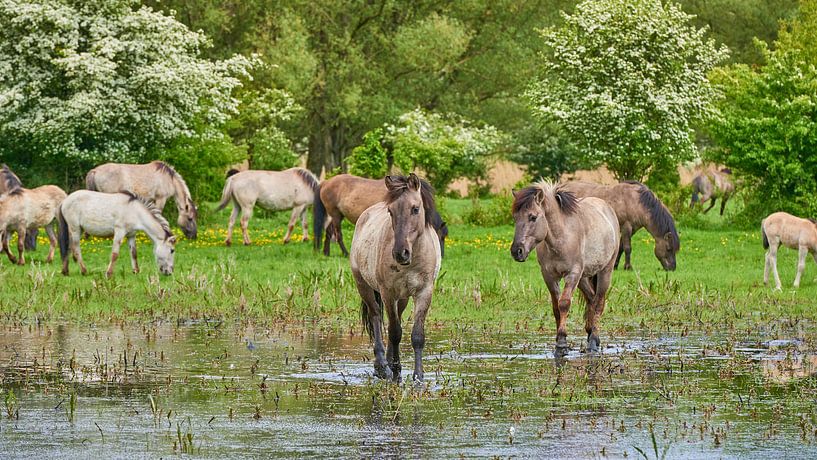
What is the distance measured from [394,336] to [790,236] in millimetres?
9733

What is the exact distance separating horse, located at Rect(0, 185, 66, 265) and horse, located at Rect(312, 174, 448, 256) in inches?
199

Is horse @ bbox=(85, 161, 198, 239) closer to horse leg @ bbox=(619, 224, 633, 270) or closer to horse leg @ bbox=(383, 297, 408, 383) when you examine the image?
horse leg @ bbox=(619, 224, 633, 270)

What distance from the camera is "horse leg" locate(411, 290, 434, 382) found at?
11.0 meters

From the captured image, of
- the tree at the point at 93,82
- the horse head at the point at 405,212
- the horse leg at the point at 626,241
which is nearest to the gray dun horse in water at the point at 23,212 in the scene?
the tree at the point at 93,82

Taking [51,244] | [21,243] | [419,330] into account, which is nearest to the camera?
[419,330]

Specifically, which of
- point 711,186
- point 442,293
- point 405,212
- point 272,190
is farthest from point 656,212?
point 711,186

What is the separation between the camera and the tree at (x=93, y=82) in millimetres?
30547

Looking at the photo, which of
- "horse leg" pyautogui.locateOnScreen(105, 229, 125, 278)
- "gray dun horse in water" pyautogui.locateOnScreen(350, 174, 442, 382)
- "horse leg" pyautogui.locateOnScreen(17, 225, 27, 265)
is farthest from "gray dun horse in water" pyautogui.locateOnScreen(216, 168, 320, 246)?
"gray dun horse in water" pyautogui.locateOnScreen(350, 174, 442, 382)

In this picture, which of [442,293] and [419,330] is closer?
[419,330]

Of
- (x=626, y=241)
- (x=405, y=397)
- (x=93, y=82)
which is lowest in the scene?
(x=405, y=397)

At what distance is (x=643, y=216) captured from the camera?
22031 mm

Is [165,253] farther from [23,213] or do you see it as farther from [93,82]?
[93,82]

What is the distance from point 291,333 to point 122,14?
19.1m

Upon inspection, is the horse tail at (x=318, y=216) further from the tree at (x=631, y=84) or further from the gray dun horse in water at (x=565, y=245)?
the gray dun horse in water at (x=565, y=245)
